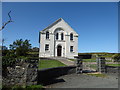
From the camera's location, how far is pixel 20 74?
20.5 ft

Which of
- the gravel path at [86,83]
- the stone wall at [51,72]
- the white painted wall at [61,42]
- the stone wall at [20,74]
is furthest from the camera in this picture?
the white painted wall at [61,42]

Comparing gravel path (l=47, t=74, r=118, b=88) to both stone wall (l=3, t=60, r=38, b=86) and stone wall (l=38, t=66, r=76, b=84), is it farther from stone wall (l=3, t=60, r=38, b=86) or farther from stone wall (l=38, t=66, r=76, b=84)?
stone wall (l=3, t=60, r=38, b=86)

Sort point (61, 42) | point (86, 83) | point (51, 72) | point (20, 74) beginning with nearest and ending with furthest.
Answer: point (20, 74) < point (86, 83) < point (51, 72) < point (61, 42)

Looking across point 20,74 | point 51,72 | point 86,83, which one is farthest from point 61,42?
point 20,74

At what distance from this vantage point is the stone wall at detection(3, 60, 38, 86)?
6.06 metres

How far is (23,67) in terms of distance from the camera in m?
6.24

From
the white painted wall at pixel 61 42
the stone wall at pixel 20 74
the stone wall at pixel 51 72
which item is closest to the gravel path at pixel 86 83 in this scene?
the stone wall at pixel 51 72

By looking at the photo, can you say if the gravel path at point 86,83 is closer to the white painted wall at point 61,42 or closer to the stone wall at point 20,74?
the stone wall at point 20,74

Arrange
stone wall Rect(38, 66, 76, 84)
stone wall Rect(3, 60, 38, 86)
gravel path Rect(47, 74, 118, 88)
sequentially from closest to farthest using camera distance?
stone wall Rect(3, 60, 38, 86) < gravel path Rect(47, 74, 118, 88) < stone wall Rect(38, 66, 76, 84)

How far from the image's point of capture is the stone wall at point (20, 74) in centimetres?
606

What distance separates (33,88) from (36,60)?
57.2 inches

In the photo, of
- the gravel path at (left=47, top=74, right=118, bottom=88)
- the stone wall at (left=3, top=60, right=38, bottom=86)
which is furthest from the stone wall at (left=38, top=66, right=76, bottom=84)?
the stone wall at (left=3, top=60, right=38, bottom=86)

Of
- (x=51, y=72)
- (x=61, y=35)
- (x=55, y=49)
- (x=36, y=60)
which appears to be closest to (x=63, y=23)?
(x=61, y=35)

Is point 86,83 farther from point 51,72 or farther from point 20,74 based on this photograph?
point 20,74
